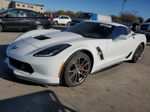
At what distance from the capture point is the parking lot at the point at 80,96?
2.52 m

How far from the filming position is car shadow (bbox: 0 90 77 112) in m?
2.39

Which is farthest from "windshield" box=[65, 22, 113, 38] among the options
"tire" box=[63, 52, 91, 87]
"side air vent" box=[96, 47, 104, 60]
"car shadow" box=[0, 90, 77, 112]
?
"car shadow" box=[0, 90, 77, 112]

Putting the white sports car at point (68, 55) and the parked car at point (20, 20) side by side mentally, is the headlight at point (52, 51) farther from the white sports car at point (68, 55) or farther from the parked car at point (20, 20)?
the parked car at point (20, 20)

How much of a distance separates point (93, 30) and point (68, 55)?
1429 millimetres

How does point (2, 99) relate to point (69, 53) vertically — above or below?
below

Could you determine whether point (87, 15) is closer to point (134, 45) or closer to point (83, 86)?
point (134, 45)

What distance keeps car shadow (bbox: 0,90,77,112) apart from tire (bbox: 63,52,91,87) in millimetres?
449

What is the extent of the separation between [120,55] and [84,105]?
208cm

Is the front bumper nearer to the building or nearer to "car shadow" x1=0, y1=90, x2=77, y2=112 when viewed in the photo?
"car shadow" x1=0, y1=90, x2=77, y2=112

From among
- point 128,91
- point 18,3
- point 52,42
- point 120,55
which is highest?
point 18,3

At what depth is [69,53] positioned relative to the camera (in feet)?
9.64

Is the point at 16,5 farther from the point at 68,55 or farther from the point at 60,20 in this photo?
the point at 68,55

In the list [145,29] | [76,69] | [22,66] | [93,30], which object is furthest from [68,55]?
[145,29]

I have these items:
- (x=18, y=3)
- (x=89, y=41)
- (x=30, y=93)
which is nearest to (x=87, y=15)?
(x=89, y=41)
